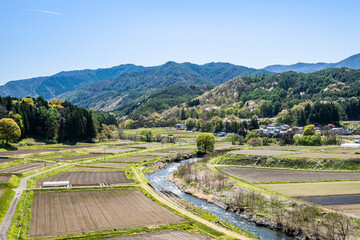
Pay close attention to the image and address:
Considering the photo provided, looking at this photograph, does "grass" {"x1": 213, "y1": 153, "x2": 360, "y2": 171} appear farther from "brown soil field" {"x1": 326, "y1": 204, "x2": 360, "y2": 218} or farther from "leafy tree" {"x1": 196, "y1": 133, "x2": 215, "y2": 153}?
"brown soil field" {"x1": 326, "y1": 204, "x2": 360, "y2": 218}

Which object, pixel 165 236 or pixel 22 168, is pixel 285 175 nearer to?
pixel 165 236

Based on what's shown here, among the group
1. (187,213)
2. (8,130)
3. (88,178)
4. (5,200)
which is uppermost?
(8,130)

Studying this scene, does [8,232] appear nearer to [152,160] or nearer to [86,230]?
[86,230]

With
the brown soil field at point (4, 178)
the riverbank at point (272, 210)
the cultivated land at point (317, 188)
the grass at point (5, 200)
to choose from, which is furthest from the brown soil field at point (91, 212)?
the cultivated land at point (317, 188)

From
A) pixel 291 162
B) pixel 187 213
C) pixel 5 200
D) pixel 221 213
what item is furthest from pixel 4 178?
pixel 291 162

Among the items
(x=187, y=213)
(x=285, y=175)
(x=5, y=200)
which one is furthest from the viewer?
(x=285, y=175)

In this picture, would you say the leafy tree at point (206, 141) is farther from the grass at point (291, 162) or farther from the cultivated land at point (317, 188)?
the cultivated land at point (317, 188)
